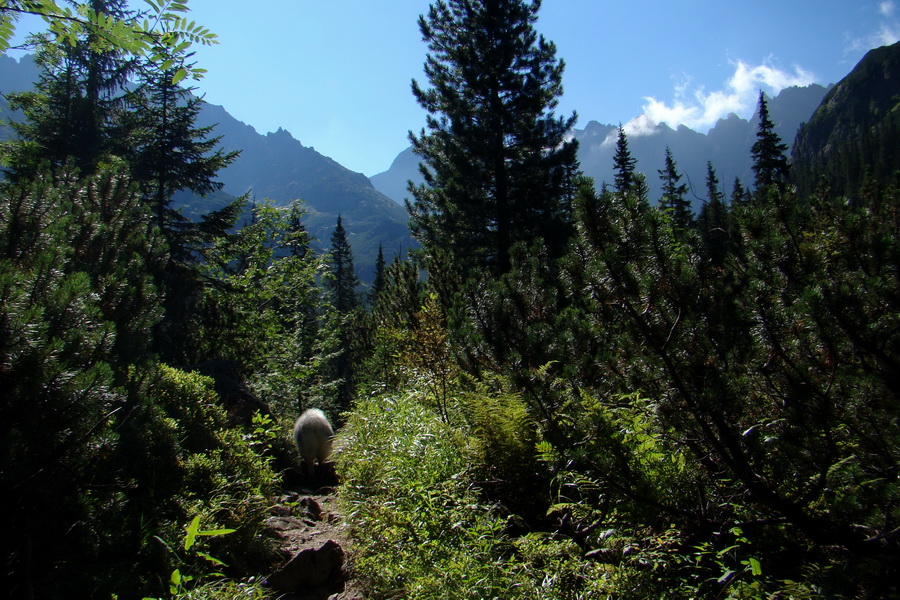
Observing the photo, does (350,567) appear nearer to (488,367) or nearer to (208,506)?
(208,506)

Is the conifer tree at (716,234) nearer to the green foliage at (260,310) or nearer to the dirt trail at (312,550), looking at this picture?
the dirt trail at (312,550)

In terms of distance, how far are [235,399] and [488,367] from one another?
6116 mm

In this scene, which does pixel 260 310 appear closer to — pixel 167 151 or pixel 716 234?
pixel 167 151

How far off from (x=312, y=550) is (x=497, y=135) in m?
13.3

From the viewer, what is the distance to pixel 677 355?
277cm

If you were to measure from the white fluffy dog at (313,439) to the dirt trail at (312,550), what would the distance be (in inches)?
64.5

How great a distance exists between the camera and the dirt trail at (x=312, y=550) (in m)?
4.24

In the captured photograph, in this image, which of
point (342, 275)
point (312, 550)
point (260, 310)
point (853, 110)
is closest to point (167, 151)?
point (260, 310)

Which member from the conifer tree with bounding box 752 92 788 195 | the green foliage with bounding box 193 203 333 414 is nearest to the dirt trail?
the green foliage with bounding box 193 203 333 414

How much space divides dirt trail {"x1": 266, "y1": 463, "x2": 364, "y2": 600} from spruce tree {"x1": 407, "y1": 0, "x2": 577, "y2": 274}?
9.64 m

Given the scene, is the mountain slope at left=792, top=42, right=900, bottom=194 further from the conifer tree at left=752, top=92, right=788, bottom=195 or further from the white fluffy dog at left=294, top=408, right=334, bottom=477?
the white fluffy dog at left=294, top=408, right=334, bottom=477

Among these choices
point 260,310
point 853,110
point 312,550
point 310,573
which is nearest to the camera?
point 310,573

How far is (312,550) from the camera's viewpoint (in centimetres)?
446

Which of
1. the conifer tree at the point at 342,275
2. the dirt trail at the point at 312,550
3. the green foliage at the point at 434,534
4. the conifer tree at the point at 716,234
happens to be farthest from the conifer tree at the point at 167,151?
the conifer tree at the point at 342,275
